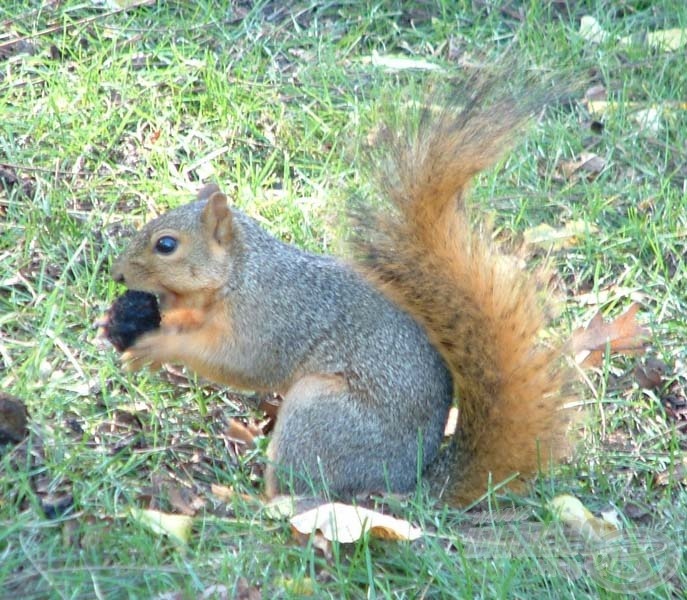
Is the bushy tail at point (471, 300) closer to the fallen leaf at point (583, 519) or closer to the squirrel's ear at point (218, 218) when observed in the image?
the fallen leaf at point (583, 519)

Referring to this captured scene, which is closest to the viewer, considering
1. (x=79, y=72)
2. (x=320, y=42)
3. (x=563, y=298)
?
(x=563, y=298)

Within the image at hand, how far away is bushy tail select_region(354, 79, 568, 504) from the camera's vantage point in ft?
8.02

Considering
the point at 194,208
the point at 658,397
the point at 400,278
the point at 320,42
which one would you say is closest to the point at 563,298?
the point at 658,397

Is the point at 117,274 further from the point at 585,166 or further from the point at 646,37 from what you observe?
the point at 646,37

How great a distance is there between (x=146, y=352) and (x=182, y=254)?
21 cm

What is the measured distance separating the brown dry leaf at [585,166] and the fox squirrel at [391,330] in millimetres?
1058

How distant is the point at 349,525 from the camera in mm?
2189

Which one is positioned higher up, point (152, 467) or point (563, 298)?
point (563, 298)

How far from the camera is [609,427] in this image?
9.08 ft

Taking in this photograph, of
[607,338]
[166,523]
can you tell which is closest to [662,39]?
[607,338]

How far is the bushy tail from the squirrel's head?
0.31 meters

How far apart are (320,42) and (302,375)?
65.0 inches

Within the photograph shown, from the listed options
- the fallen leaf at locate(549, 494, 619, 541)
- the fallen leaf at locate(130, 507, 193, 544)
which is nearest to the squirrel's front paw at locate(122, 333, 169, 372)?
the fallen leaf at locate(130, 507, 193, 544)

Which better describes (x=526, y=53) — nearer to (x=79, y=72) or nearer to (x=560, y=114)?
(x=560, y=114)
